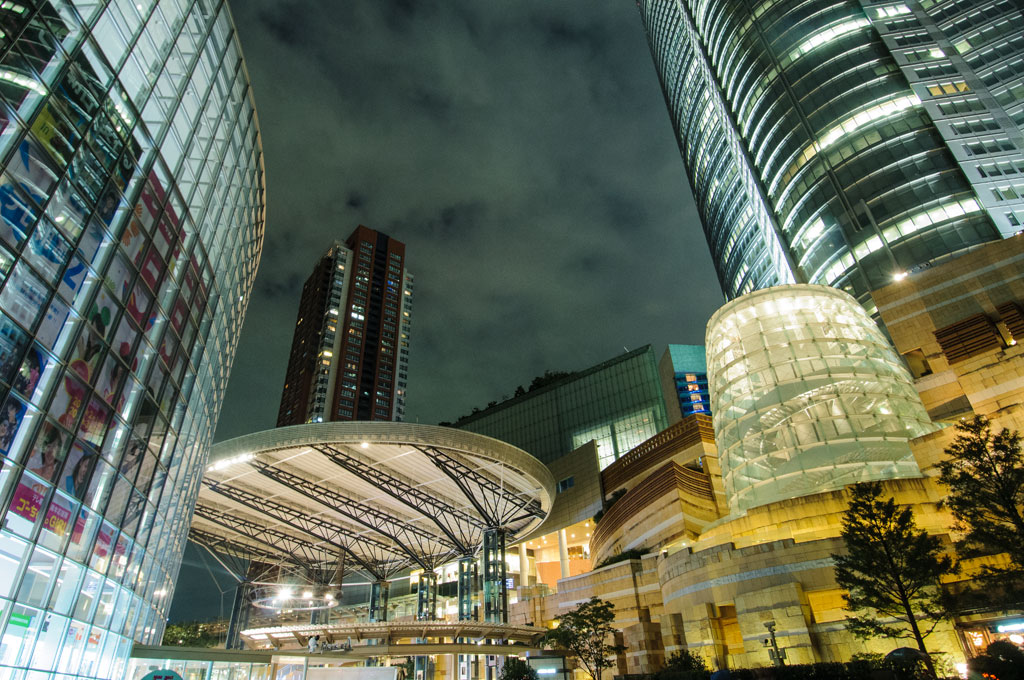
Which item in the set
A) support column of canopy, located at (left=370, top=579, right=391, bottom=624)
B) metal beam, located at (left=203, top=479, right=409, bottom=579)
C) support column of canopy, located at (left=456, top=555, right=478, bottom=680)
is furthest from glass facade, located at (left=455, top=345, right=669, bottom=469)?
support column of canopy, located at (left=456, top=555, right=478, bottom=680)

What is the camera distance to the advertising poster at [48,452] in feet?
50.5

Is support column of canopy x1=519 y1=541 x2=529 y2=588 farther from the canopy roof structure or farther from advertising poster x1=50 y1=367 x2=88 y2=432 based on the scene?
advertising poster x1=50 y1=367 x2=88 y2=432

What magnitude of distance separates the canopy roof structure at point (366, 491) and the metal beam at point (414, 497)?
10cm

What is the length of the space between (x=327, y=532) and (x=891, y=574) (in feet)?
204

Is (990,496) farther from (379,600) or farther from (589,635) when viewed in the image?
(379,600)

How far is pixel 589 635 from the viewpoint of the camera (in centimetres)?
3409

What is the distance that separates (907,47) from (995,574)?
208 feet

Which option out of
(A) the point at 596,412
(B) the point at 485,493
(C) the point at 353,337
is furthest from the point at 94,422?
(C) the point at 353,337

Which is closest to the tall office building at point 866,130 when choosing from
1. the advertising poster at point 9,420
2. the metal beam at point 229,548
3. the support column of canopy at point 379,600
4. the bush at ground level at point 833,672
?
the bush at ground level at point 833,672

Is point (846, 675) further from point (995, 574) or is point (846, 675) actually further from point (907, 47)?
point (907, 47)

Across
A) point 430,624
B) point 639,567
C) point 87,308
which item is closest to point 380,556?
point 430,624

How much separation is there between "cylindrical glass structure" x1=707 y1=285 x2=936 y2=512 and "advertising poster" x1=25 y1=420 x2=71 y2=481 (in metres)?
31.9

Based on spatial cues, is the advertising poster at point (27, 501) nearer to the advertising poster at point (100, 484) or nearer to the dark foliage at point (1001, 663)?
the advertising poster at point (100, 484)

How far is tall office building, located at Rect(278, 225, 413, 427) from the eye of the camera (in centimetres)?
14150
